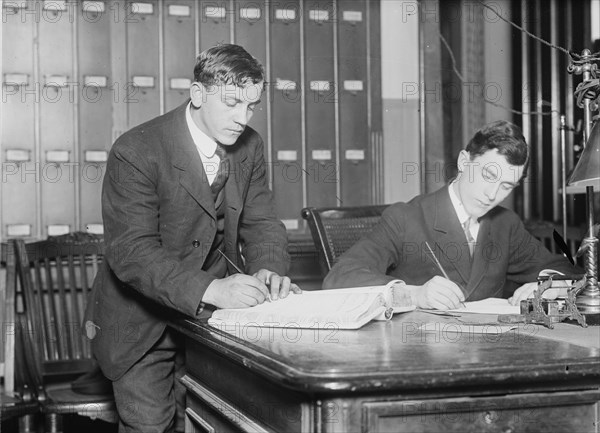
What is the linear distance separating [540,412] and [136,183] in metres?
1.24

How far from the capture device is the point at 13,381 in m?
3.00

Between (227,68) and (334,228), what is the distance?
0.94 meters

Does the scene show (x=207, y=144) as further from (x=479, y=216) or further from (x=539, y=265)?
(x=539, y=265)

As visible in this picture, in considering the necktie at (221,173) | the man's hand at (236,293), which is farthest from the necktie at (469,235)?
the man's hand at (236,293)

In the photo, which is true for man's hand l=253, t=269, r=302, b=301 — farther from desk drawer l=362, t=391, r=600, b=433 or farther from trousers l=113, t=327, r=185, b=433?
desk drawer l=362, t=391, r=600, b=433

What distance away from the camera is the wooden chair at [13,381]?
2.85 meters

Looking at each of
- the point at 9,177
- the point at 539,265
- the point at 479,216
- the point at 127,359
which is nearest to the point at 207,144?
the point at 127,359

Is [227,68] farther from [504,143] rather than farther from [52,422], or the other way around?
[52,422]

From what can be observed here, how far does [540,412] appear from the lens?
1502mm

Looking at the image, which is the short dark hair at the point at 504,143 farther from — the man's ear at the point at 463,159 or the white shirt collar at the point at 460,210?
the white shirt collar at the point at 460,210

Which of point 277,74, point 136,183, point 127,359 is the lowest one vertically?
point 127,359

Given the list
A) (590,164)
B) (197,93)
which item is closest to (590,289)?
(590,164)

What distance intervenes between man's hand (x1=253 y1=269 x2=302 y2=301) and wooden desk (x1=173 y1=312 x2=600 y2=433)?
1.34 ft

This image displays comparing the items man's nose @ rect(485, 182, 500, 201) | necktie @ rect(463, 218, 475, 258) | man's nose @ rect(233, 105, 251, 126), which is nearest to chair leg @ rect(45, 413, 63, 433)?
man's nose @ rect(233, 105, 251, 126)
